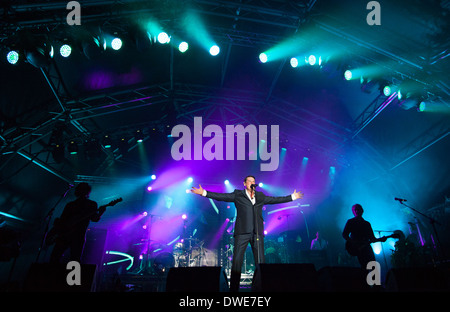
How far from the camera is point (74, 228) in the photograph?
4.70 meters

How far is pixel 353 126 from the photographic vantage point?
10.3m

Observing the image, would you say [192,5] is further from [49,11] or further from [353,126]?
[353,126]

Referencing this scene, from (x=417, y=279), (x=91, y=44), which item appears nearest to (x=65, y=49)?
(x=91, y=44)

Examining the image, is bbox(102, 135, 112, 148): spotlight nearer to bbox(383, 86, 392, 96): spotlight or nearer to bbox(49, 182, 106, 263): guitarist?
bbox(49, 182, 106, 263): guitarist

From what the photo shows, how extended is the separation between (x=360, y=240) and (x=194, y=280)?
4141mm

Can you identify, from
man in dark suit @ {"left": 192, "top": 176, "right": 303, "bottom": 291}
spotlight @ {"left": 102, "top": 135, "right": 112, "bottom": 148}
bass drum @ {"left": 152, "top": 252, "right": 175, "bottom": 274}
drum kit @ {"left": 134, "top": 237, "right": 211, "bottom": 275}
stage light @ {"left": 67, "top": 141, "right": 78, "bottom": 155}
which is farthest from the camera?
spotlight @ {"left": 102, "top": 135, "right": 112, "bottom": 148}

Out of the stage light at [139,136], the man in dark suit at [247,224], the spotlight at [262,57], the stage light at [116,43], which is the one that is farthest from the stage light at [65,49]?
the spotlight at [262,57]

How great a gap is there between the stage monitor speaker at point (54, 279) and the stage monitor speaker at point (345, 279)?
9.76ft

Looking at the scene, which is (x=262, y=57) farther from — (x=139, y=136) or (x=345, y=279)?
(x=345, y=279)

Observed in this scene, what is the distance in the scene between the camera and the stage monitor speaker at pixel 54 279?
118 inches

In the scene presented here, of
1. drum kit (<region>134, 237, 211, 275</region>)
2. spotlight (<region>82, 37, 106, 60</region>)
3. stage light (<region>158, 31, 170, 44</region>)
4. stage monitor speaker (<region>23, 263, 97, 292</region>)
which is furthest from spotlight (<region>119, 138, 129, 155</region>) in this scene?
stage monitor speaker (<region>23, 263, 97, 292</region>)

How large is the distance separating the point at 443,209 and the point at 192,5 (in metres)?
10.9

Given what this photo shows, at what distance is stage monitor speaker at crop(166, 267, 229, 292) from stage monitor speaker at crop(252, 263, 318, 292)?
1.83ft

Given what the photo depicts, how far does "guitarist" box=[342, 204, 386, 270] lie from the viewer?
512 cm
